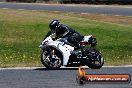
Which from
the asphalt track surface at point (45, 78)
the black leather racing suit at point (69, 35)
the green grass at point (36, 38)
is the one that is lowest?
the green grass at point (36, 38)

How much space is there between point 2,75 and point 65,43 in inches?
98.8

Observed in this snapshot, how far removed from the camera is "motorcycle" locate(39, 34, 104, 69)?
16.2 metres

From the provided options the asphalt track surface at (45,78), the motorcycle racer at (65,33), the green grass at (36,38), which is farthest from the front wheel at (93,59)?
the green grass at (36,38)

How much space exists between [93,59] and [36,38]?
474 inches

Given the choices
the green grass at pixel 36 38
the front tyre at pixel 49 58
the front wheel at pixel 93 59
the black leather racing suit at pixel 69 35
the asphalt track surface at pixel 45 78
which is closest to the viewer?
the asphalt track surface at pixel 45 78

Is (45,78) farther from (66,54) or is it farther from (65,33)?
(65,33)

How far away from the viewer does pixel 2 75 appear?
15.0 meters

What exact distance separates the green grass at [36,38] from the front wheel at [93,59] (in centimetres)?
221

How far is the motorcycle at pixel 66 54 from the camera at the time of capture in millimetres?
16156

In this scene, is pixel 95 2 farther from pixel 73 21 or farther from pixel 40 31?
pixel 40 31

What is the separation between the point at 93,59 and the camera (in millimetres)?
16109

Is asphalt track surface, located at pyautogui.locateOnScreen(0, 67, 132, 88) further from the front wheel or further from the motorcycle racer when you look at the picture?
the motorcycle racer

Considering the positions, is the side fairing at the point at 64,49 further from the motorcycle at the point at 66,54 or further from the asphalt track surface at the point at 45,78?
the asphalt track surface at the point at 45,78

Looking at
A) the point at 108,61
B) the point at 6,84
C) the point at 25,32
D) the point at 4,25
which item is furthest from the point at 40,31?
the point at 6,84
